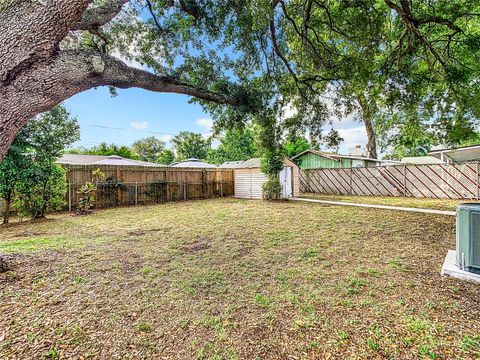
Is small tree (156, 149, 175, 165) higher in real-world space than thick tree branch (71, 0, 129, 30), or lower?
higher

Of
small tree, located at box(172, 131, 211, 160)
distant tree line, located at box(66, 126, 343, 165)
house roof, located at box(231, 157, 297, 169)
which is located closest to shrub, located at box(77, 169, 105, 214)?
house roof, located at box(231, 157, 297, 169)

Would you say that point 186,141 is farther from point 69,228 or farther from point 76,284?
point 76,284

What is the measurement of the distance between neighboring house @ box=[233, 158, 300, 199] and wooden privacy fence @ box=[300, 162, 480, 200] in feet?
10.8

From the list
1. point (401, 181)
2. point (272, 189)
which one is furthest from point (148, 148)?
point (401, 181)

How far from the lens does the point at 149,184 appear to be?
12055mm

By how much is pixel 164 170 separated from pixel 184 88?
9285mm

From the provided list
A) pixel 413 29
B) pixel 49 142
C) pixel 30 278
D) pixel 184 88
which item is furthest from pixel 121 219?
pixel 413 29

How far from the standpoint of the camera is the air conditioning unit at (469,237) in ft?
9.14

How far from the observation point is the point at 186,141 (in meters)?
32.0

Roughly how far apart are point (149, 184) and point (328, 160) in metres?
12.3

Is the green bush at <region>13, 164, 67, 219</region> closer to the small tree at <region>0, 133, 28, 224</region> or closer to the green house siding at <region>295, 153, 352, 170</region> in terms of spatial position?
the small tree at <region>0, 133, 28, 224</region>

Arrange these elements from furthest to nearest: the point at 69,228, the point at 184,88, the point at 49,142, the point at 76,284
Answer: the point at 49,142, the point at 69,228, the point at 184,88, the point at 76,284

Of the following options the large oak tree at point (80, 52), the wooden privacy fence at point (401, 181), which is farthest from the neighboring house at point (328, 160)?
the large oak tree at point (80, 52)

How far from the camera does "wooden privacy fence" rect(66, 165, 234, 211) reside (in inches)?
394
